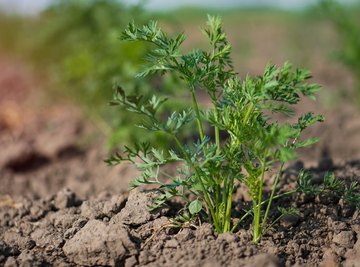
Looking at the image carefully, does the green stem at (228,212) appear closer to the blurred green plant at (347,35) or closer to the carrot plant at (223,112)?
the carrot plant at (223,112)

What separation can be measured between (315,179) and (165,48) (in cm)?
138

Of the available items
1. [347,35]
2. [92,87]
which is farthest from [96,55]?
[347,35]

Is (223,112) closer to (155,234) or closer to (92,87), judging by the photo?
(155,234)

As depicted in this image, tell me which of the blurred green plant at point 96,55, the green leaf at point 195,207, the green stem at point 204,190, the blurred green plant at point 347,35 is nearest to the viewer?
the green stem at point 204,190

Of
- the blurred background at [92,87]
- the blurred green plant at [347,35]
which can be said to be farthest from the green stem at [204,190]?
the blurred green plant at [347,35]

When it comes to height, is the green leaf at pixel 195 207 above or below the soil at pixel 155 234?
above

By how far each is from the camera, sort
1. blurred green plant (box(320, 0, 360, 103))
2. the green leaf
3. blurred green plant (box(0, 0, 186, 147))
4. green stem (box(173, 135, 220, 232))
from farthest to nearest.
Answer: blurred green plant (box(320, 0, 360, 103)), blurred green plant (box(0, 0, 186, 147)), the green leaf, green stem (box(173, 135, 220, 232))

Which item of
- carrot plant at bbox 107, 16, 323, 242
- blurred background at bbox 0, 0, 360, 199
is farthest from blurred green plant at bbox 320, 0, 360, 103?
carrot plant at bbox 107, 16, 323, 242

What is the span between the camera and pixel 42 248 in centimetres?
306

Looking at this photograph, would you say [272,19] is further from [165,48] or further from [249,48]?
[165,48]

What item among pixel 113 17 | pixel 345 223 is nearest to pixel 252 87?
pixel 345 223

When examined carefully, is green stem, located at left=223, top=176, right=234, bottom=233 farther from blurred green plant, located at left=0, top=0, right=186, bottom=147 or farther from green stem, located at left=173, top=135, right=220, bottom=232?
blurred green plant, located at left=0, top=0, right=186, bottom=147

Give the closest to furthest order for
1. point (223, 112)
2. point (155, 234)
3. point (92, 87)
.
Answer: point (223, 112) < point (155, 234) < point (92, 87)

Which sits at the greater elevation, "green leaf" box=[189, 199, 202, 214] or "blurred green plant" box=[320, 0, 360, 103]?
"blurred green plant" box=[320, 0, 360, 103]
